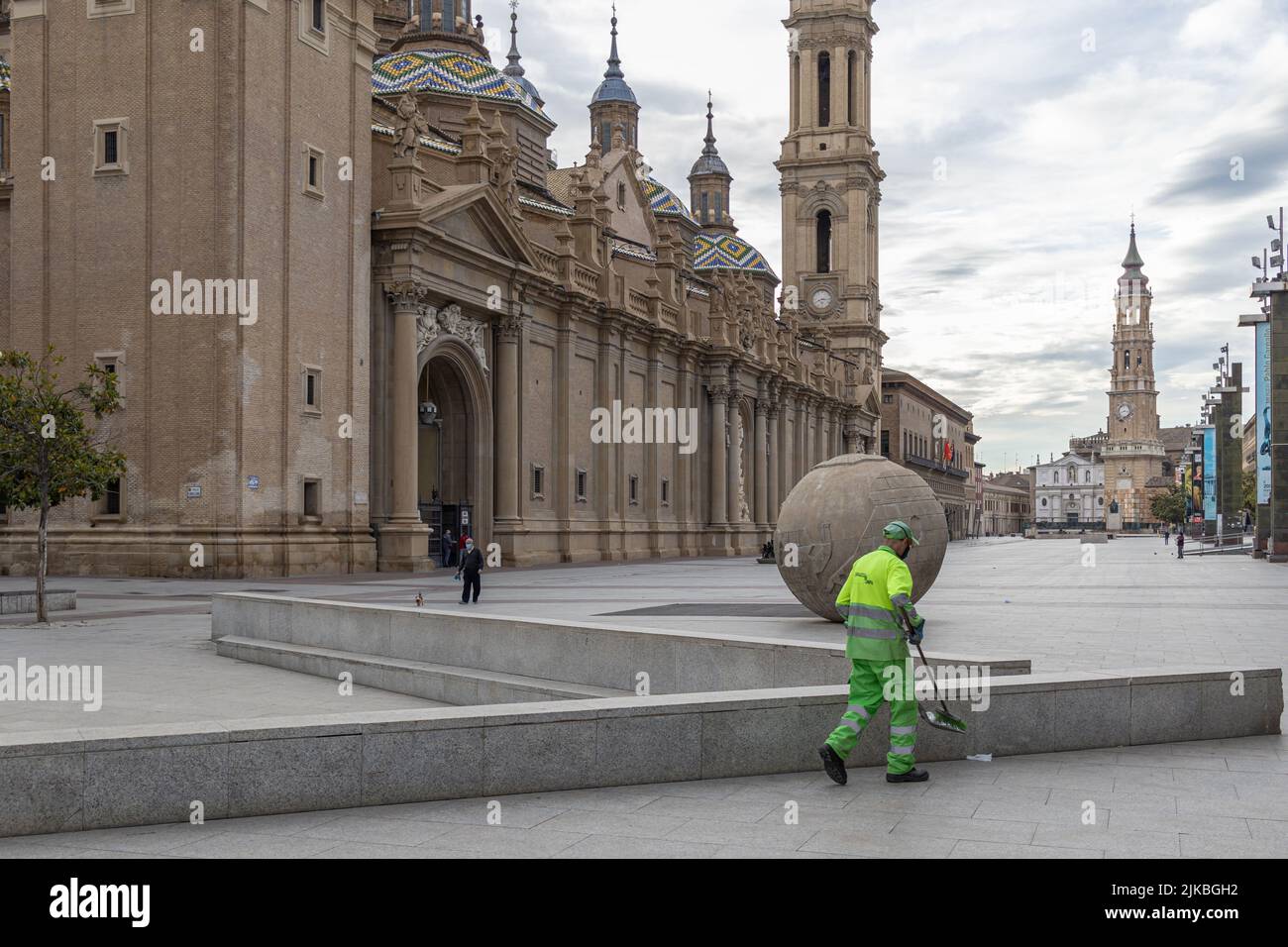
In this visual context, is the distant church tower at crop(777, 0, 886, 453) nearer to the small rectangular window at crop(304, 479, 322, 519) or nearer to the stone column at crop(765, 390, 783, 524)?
the stone column at crop(765, 390, 783, 524)

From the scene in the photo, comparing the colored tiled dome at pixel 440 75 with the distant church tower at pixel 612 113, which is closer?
the colored tiled dome at pixel 440 75

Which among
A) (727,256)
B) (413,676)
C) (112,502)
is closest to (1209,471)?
(727,256)

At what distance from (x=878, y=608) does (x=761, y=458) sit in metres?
66.2

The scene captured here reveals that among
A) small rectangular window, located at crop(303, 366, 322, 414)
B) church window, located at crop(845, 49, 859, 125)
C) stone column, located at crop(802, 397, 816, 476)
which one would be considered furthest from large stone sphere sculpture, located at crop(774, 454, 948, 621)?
church window, located at crop(845, 49, 859, 125)

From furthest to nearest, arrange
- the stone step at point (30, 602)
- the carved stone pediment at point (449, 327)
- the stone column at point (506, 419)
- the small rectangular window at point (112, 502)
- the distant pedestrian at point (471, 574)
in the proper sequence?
the stone column at point (506, 419) → the carved stone pediment at point (449, 327) → the small rectangular window at point (112, 502) → the distant pedestrian at point (471, 574) → the stone step at point (30, 602)

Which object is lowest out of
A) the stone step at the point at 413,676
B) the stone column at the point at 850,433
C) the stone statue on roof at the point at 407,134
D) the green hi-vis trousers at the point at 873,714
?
the stone step at the point at 413,676

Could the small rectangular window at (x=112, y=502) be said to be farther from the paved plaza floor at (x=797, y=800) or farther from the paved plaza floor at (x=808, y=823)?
the paved plaza floor at (x=808, y=823)

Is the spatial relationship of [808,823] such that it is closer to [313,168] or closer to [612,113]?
[313,168]

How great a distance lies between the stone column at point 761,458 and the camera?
2916 inches

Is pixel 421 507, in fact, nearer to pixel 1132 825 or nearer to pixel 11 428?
pixel 11 428

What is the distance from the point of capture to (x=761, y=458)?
74.4 m

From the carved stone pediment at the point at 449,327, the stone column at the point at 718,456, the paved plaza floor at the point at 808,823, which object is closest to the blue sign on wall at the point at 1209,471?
the stone column at the point at 718,456

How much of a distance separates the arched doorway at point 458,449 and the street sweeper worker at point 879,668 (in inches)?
1429

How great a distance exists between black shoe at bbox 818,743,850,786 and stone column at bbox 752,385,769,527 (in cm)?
6512
